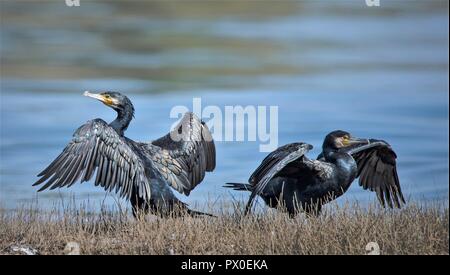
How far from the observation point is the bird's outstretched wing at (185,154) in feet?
32.9

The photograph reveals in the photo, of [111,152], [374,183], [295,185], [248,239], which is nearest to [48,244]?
[111,152]

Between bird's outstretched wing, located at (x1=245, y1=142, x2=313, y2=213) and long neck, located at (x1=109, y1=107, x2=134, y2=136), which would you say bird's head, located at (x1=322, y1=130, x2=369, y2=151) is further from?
long neck, located at (x1=109, y1=107, x2=134, y2=136)

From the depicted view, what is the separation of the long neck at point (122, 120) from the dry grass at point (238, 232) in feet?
3.51

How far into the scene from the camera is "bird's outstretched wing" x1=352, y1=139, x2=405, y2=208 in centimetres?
1030

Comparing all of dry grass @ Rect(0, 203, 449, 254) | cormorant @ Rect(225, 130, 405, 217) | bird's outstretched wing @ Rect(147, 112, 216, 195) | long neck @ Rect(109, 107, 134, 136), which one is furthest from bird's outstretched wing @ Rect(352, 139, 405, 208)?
long neck @ Rect(109, 107, 134, 136)

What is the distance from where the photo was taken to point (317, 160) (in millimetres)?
9633

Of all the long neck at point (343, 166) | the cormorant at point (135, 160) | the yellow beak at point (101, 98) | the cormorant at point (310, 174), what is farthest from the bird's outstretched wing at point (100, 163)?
the long neck at point (343, 166)

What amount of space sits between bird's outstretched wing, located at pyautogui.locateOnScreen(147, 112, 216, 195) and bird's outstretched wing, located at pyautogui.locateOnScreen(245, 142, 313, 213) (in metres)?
1.05

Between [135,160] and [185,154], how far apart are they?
974mm

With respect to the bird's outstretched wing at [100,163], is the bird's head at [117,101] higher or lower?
higher

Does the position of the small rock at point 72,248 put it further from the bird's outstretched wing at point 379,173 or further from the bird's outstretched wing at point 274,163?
the bird's outstretched wing at point 379,173

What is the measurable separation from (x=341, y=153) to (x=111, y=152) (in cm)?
231
